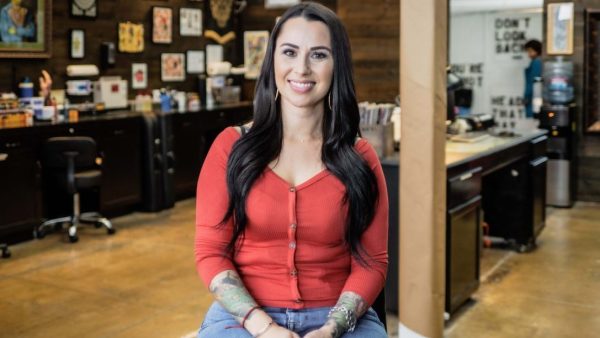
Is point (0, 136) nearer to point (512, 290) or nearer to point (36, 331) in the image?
point (36, 331)

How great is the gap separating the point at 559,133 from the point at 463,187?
13.0 ft

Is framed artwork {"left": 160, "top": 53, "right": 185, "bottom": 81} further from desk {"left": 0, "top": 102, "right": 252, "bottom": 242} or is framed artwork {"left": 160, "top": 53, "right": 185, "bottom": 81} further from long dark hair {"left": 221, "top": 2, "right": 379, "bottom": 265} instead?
long dark hair {"left": 221, "top": 2, "right": 379, "bottom": 265}

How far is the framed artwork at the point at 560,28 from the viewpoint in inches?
322

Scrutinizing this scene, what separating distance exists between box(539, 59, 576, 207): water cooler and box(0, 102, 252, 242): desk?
350 centimetres

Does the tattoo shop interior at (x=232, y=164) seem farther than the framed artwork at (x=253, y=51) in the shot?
No

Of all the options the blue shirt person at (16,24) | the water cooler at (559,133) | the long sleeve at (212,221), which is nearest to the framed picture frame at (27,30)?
the blue shirt person at (16,24)

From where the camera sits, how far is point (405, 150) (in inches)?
149

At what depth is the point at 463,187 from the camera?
463cm

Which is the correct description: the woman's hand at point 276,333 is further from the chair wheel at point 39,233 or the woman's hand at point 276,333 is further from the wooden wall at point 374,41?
the chair wheel at point 39,233

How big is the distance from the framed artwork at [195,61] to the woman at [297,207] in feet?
24.3

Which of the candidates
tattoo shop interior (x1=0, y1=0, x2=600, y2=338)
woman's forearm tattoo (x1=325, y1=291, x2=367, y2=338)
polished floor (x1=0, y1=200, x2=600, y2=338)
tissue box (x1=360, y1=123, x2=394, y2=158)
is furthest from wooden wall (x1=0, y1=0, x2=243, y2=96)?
woman's forearm tattoo (x1=325, y1=291, x2=367, y2=338)

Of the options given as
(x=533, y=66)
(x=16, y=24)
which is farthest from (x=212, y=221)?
(x=533, y=66)

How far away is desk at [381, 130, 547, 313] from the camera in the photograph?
453 centimetres

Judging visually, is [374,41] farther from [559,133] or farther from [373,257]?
[373,257]
